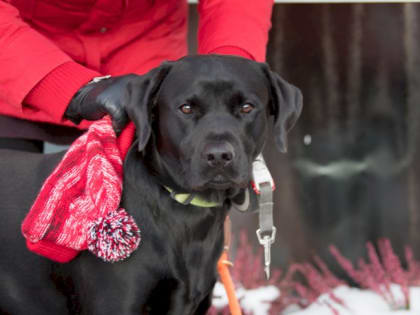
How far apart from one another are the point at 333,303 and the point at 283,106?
1.76 metres

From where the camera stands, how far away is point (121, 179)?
1.84m

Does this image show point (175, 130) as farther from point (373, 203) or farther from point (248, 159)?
point (373, 203)

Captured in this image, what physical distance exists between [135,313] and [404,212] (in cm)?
263

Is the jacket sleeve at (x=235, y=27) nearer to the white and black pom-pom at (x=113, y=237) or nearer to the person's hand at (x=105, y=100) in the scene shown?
the person's hand at (x=105, y=100)

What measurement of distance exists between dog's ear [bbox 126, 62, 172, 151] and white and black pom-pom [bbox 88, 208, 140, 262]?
0.74 ft

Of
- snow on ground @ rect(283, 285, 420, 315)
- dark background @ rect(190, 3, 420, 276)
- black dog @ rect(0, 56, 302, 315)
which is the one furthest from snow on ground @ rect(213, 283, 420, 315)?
black dog @ rect(0, 56, 302, 315)

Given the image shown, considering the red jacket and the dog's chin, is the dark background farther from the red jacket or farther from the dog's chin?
the dog's chin

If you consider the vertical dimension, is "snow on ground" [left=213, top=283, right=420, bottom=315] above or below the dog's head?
below

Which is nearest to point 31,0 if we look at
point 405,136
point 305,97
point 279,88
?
point 279,88

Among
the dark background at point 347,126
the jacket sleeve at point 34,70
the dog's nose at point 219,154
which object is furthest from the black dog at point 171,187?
the dark background at point 347,126

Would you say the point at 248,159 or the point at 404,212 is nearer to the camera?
the point at 248,159

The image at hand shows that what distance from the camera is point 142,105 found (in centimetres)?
179

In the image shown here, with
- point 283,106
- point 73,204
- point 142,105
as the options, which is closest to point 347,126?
point 283,106

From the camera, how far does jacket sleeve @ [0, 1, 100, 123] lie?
1.98 meters
